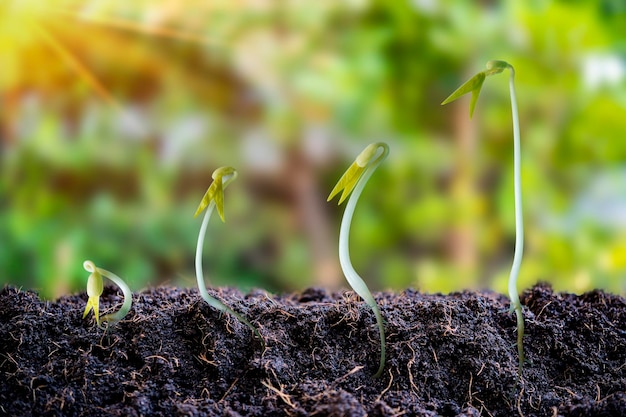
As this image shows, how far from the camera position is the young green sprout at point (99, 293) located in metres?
0.92

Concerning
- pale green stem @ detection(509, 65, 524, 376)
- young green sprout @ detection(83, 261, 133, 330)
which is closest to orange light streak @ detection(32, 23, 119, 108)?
young green sprout @ detection(83, 261, 133, 330)

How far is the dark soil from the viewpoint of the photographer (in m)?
0.83

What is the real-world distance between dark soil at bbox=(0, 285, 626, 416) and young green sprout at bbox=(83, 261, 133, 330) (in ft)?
0.06

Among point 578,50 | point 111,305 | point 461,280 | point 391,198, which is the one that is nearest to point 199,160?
point 391,198

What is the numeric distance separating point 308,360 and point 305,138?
1.45 metres

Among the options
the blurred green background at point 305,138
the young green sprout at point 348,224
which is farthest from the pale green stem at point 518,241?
the blurred green background at point 305,138

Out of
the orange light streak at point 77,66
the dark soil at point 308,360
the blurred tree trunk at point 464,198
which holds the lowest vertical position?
the dark soil at point 308,360

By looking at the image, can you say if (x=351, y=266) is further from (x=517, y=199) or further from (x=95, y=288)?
(x=95, y=288)

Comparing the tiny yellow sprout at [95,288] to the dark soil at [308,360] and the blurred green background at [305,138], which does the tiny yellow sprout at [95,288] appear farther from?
the blurred green background at [305,138]

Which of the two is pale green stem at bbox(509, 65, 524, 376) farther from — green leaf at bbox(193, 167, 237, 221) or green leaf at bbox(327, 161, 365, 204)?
green leaf at bbox(193, 167, 237, 221)

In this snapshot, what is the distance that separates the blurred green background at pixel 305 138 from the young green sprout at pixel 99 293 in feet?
4.05

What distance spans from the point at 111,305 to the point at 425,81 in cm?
161

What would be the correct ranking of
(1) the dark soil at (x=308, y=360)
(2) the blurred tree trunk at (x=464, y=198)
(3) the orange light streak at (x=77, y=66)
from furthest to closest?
(2) the blurred tree trunk at (x=464, y=198) → (3) the orange light streak at (x=77, y=66) → (1) the dark soil at (x=308, y=360)

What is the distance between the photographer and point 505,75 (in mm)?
2309
